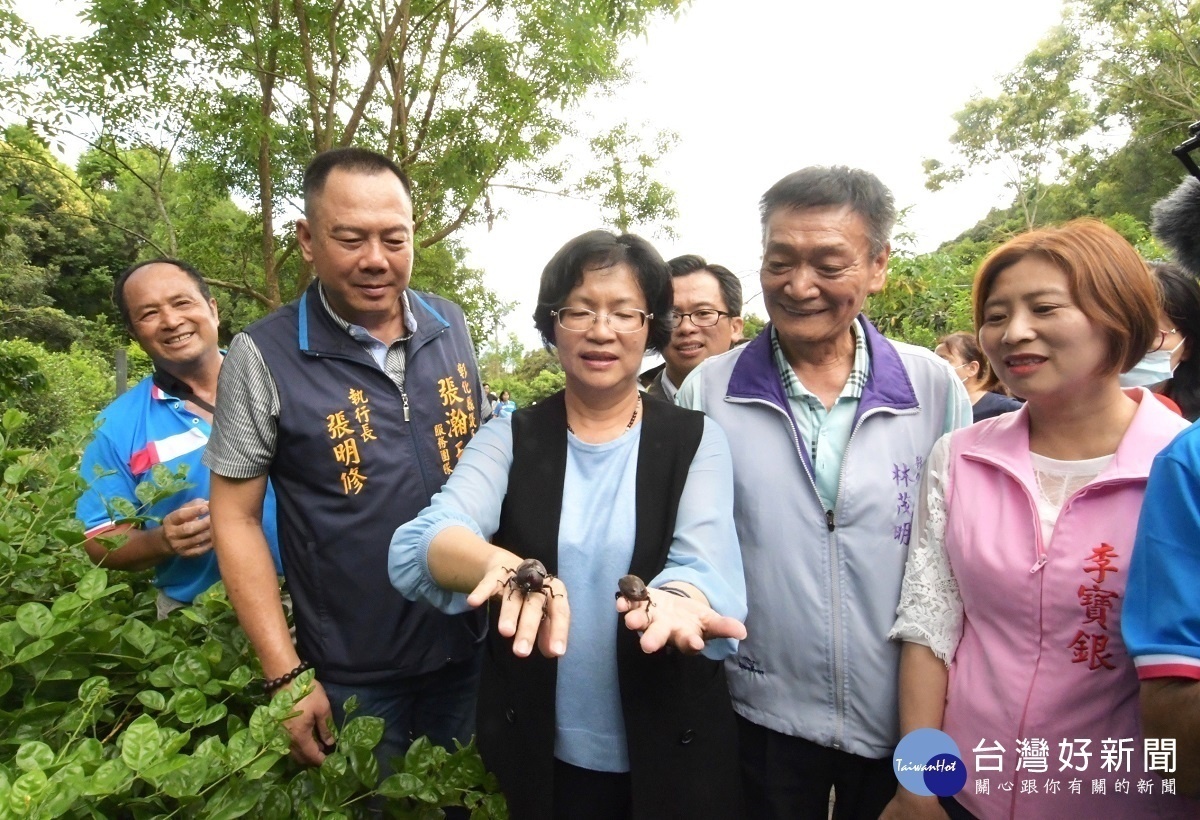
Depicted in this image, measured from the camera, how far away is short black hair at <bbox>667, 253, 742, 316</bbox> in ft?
10.6

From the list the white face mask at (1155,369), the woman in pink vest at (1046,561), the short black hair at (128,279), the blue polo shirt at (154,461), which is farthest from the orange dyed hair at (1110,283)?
the short black hair at (128,279)

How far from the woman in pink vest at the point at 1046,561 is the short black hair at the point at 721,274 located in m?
1.59

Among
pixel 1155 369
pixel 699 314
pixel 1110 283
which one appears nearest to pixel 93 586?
pixel 1110 283

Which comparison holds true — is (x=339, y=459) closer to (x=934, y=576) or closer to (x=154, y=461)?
(x=154, y=461)

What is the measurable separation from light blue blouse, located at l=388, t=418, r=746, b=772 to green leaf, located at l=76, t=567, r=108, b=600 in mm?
500

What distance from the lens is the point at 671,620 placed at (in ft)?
4.04

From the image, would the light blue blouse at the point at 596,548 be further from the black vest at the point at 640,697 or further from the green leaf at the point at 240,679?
the green leaf at the point at 240,679

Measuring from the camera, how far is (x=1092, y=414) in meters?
1.58

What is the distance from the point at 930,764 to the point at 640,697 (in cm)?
68

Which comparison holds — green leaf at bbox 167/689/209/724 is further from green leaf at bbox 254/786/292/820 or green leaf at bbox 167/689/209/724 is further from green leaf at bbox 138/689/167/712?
green leaf at bbox 254/786/292/820

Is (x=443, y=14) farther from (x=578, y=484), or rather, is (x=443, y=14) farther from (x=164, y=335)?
(x=578, y=484)

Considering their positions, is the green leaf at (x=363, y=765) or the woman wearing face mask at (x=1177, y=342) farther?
the woman wearing face mask at (x=1177, y=342)

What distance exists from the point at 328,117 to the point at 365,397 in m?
4.67

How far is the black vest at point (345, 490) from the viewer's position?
6.22 feet
